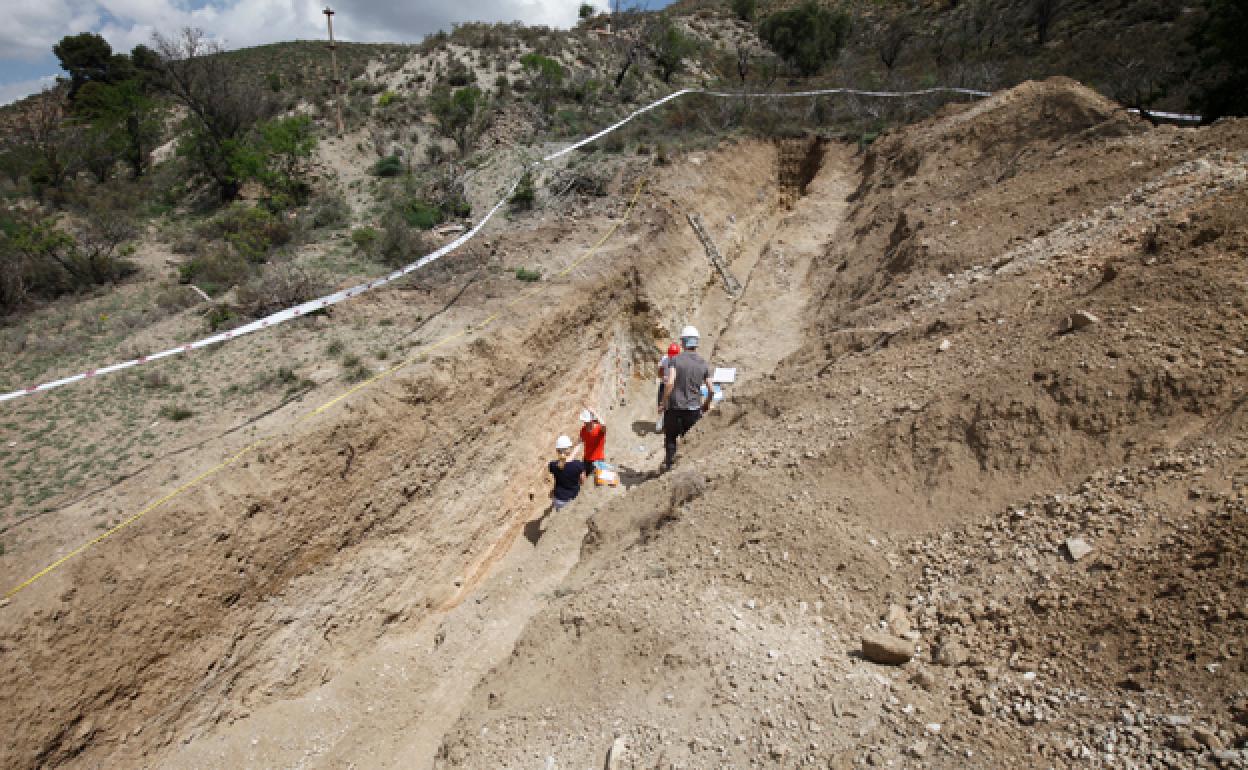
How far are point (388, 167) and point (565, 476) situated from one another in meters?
11.7

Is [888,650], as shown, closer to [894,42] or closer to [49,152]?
[49,152]

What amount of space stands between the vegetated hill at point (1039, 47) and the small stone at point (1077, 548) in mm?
15930

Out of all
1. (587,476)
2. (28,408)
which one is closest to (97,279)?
(28,408)

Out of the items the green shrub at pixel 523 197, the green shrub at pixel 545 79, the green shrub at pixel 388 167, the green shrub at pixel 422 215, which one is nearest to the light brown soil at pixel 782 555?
the green shrub at pixel 422 215

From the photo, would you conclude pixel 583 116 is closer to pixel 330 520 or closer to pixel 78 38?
pixel 330 520

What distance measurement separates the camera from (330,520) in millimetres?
7082

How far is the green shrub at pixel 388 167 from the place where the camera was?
15977mm

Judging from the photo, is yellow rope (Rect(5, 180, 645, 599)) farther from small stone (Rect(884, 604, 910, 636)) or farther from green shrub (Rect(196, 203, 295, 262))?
small stone (Rect(884, 604, 910, 636))

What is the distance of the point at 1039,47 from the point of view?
24219 mm

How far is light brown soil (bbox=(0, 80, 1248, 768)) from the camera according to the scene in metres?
3.55

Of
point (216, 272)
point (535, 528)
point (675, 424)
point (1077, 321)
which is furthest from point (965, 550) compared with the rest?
point (216, 272)

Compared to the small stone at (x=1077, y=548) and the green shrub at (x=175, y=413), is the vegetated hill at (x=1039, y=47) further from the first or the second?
the green shrub at (x=175, y=413)

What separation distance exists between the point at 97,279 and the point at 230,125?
22.8 ft

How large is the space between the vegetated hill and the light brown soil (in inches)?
392
